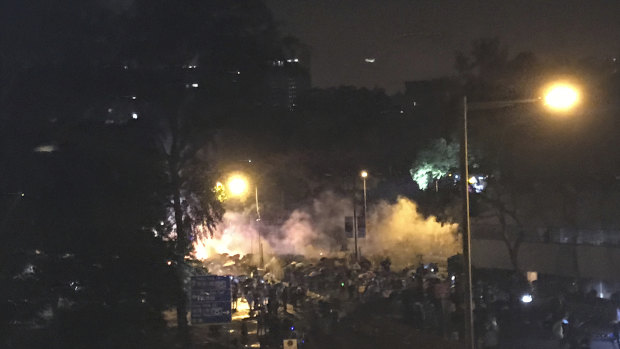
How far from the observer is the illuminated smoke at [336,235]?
4075cm

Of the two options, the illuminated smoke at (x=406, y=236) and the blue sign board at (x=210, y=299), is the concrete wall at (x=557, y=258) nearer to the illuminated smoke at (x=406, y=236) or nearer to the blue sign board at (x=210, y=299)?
the illuminated smoke at (x=406, y=236)

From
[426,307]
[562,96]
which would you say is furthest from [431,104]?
[562,96]

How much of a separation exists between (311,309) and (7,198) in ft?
35.6

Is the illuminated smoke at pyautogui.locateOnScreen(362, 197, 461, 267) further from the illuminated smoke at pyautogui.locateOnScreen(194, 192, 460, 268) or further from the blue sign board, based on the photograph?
the blue sign board

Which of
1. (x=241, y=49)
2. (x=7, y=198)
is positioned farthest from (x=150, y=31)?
(x=7, y=198)

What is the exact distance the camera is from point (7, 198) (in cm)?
1498

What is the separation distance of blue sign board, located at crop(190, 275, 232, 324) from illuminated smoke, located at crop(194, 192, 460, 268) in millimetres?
25827

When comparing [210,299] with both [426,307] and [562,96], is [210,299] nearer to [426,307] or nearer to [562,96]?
[562,96]

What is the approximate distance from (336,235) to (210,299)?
110ft

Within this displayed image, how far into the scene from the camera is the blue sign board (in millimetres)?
13734

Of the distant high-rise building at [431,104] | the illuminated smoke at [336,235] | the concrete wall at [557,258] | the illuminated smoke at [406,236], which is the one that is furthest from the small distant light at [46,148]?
the illuminated smoke at [406,236]

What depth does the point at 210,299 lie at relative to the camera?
13773 mm

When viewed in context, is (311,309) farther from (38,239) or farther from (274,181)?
(274,181)

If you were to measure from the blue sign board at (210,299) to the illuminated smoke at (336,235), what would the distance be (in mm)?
25827
